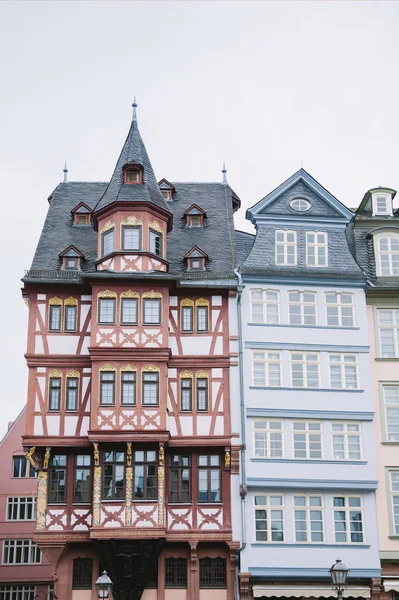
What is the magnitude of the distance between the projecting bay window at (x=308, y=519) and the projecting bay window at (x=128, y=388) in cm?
698

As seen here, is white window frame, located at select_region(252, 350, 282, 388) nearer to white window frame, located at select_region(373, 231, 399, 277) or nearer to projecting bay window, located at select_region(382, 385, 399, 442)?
projecting bay window, located at select_region(382, 385, 399, 442)

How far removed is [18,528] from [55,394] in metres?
13.9

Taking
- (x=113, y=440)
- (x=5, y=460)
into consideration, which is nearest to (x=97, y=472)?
(x=113, y=440)

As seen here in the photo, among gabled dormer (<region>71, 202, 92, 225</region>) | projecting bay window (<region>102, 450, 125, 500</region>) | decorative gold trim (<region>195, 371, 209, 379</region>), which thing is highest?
gabled dormer (<region>71, 202, 92, 225</region>)

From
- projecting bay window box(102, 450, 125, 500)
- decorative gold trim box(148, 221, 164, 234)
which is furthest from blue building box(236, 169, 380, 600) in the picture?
projecting bay window box(102, 450, 125, 500)

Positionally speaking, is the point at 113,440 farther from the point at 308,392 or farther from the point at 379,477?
the point at 379,477

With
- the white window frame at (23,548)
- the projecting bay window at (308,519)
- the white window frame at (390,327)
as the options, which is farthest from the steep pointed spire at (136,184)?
the white window frame at (23,548)

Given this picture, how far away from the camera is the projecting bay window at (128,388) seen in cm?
3550

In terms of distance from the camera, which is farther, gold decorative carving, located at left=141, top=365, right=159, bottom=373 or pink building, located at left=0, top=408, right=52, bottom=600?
pink building, located at left=0, top=408, right=52, bottom=600

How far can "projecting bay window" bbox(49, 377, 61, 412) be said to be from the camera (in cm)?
3606

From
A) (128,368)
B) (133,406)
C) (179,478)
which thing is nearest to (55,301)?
(128,368)

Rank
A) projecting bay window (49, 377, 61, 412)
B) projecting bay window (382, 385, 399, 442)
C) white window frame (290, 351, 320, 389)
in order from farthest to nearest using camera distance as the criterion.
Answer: white window frame (290, 351, 320, 389)
projecting bay window (382, 385, 399, 442)
projecting bay window (49, 377, 61, 412)

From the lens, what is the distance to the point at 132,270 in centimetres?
3681

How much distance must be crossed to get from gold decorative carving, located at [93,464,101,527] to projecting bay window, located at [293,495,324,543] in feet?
23.3
